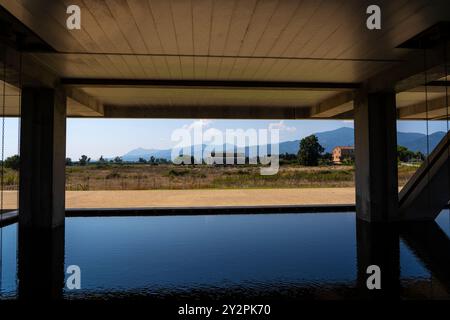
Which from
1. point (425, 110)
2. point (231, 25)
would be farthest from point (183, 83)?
point (425, 110)

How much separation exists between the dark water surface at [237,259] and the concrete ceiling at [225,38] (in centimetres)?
367

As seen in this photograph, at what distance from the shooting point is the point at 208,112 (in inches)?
518

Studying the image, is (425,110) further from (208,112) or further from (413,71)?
(208,112)

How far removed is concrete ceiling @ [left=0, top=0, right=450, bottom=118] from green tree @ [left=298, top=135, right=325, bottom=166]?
29.5 metres

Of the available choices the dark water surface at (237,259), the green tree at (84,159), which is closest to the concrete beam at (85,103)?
the dark water surface at (237,259)

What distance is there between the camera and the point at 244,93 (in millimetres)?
10359

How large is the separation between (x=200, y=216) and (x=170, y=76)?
4.48 meters

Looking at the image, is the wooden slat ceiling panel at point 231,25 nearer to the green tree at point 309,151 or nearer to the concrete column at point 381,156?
the concrete column at point 381,156

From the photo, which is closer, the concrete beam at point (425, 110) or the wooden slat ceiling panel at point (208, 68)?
the wooden slat ceiling panel at point (208, 68)

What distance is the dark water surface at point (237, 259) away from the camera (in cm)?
431

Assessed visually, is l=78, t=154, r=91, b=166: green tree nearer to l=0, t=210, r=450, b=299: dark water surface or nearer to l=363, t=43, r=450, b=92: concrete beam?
l=0, t=210, r=450, b=299: dark water surface

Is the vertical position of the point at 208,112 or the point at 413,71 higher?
the point at 208,112

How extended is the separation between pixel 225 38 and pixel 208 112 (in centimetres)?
757
